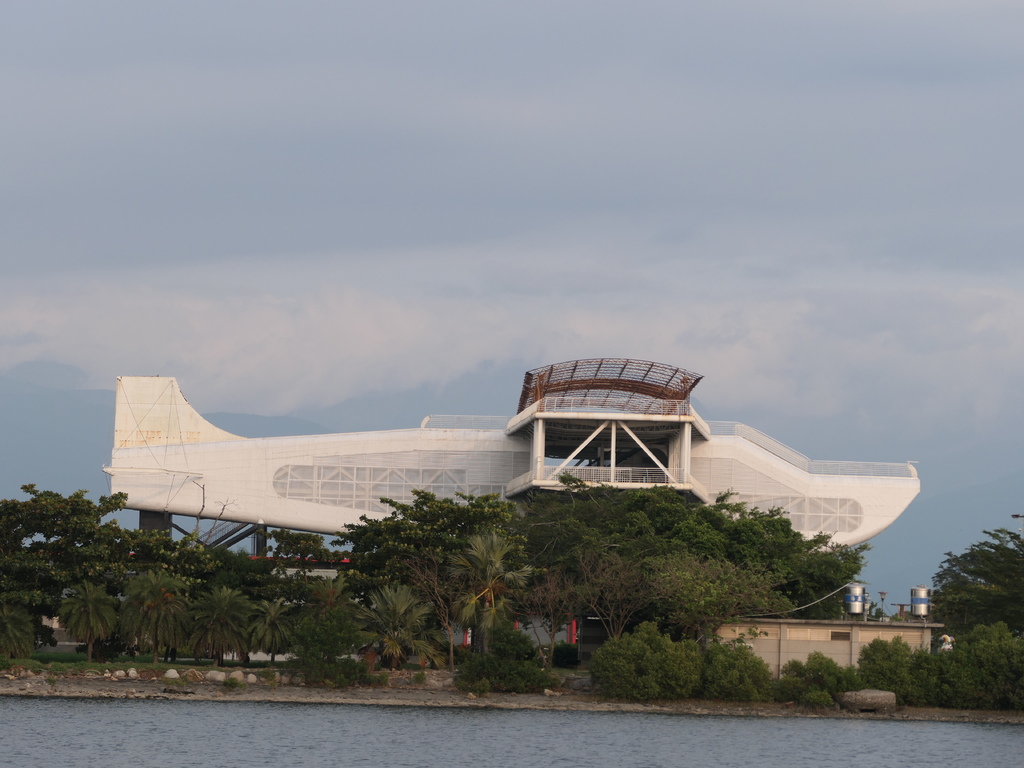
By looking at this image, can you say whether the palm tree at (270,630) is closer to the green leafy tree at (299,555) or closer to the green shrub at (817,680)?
the green leafy tree at (299,555)

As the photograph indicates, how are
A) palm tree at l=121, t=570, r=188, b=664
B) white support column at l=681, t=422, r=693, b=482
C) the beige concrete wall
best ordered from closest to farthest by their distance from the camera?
1. palm tree at l=121, t=570, r=188, b=664
2. the beige concrete wall
3. white support column at l=681, t=422, r=693, b=482

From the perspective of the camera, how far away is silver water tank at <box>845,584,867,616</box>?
170 feet

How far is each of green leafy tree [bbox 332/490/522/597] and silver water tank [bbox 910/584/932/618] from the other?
1504cm

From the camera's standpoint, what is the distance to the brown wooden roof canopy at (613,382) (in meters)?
71.1

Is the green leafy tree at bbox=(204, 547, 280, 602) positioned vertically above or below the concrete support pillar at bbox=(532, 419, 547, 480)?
below

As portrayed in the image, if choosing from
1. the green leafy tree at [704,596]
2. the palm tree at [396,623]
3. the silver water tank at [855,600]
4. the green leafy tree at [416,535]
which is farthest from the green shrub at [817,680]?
the palm tree at [396,623]

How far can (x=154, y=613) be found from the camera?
5144 centimetres

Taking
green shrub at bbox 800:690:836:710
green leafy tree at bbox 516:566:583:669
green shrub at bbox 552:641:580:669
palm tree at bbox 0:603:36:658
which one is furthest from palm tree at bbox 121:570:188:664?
green shrub at bbox 800:690:836:710

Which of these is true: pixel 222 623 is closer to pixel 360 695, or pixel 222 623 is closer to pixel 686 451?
pixel 360 695

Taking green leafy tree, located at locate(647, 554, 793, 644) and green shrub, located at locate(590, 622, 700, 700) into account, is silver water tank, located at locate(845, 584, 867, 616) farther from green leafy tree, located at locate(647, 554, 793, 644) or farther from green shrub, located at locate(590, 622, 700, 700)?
green shrub, located at locate(590, 622, 700, 700)

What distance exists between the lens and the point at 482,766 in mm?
37000

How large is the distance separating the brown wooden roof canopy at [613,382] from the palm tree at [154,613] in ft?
86.5

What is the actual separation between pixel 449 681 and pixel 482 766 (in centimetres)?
1467

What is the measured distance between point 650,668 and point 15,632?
22923 millimetres
